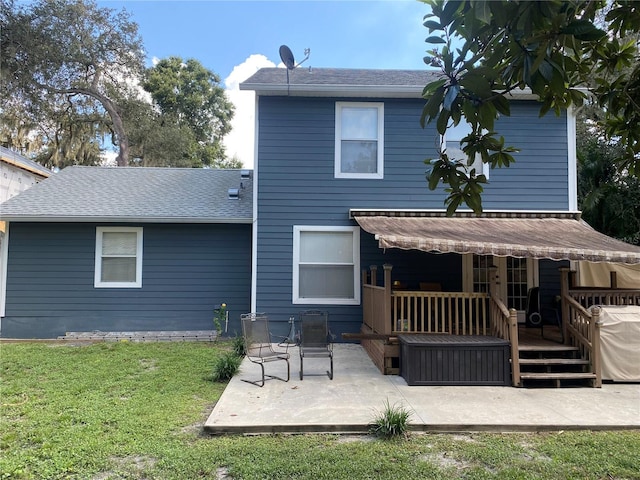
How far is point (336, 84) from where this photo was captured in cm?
851

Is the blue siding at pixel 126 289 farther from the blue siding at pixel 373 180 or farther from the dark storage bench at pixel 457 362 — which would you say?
the dark storage bench at pixel 457 362

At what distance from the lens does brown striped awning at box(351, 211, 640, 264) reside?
5797 mm

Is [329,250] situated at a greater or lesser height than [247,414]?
greater

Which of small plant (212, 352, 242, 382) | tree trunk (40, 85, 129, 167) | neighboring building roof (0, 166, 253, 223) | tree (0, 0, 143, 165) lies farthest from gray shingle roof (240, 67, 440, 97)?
tree (0, 0, 143, 165)

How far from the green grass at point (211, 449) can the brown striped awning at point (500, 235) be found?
8.06ft

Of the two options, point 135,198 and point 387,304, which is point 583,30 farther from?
point 135,198

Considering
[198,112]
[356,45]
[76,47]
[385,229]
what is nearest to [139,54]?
[76,47]

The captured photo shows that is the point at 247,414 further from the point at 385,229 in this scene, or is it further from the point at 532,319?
the point at 532,319

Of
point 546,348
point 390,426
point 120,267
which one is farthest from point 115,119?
point 390,426

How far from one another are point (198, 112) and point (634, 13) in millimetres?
26245

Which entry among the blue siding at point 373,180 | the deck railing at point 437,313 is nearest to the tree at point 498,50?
the deck railing at point 437,313

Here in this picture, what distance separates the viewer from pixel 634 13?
3.13 metres

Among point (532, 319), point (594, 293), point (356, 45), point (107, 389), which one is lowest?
point (107, 389)

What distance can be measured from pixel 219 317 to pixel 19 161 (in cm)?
894
